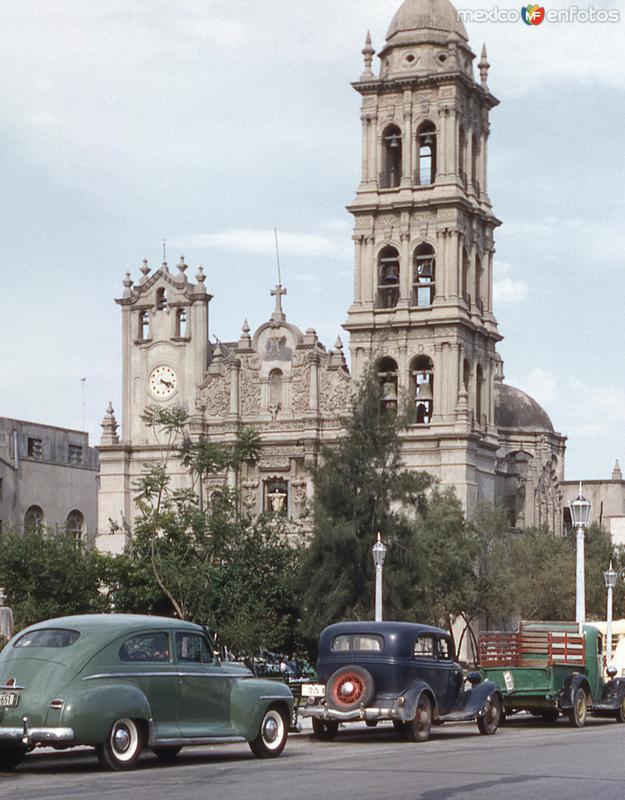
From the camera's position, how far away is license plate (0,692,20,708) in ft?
66.9

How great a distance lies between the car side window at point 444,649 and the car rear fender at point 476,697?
75 cm

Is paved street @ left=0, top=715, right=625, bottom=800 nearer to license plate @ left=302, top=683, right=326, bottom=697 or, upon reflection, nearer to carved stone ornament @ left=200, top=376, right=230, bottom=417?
license plate @ left=302, top=683, right=326, bottom=697

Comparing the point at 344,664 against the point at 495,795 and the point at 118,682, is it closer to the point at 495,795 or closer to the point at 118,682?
the point at 118,682

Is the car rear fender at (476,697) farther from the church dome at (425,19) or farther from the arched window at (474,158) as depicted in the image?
the church dome at (425,19)

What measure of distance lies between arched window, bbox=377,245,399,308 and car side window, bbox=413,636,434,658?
5146 centimetres

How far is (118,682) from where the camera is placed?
20859 mm

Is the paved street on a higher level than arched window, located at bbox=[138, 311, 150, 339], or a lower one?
lower

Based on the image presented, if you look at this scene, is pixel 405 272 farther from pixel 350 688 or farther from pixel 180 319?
pixel 350 688

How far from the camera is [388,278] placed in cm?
7906

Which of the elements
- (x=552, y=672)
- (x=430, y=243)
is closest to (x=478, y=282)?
(x=430, y=243)

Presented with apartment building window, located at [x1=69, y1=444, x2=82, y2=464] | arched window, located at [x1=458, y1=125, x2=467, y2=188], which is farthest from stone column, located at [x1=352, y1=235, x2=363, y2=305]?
apartment building window, located at [x1=69, y1=444, x2=82, y2=464]

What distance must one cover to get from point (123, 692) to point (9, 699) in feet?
4.45

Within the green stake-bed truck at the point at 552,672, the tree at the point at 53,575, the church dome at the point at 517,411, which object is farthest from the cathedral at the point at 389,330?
the green stake-bed truck at the point at 552,672

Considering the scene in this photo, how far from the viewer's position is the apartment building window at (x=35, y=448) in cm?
8644
